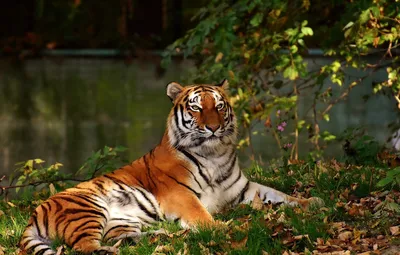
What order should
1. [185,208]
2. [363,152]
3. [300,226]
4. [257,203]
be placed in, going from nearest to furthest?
[300,226] → [185,208] → [257,203] → [363,152]

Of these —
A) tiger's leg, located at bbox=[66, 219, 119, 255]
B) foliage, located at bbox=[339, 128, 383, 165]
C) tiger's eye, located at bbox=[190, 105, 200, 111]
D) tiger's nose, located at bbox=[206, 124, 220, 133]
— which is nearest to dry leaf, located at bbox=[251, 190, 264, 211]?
tiger's nose, located at bbox=[206, 124, 220, 133]

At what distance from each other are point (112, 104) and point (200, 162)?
5010mm

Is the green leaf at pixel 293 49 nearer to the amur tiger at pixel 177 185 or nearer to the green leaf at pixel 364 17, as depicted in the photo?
the green leaf at pixel 364 17

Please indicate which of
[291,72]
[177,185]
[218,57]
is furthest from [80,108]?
[177,185]

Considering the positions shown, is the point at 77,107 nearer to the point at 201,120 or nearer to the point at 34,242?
the point at 201,120

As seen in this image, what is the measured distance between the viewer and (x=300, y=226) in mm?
4930

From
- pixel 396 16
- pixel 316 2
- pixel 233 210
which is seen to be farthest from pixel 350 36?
pixel 233 210

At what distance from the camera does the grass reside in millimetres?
4762

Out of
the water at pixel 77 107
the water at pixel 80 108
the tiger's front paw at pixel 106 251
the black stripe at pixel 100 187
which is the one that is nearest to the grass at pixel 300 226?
the tiger's front paw at pixel 106 251

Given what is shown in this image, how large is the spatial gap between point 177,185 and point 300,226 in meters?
0.97

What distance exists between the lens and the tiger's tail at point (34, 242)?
500 cm

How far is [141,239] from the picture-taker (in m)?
5.18

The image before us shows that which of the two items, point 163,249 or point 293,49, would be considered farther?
point 293,49

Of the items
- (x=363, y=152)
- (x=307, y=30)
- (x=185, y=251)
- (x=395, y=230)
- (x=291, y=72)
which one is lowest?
(x=363, y=152)
